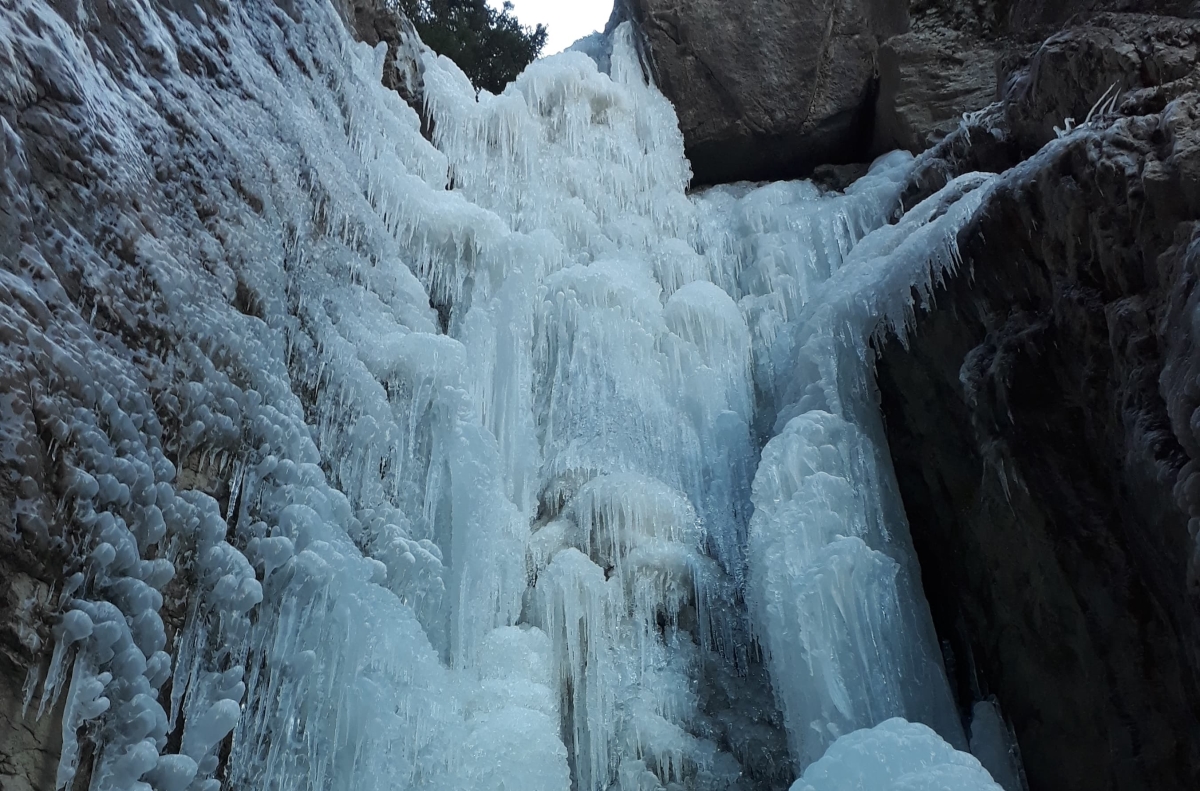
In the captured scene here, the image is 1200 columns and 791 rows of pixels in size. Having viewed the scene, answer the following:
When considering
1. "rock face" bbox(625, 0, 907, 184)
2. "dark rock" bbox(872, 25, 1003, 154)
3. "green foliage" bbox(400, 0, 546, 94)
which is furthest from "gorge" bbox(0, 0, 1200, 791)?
"green foliage" bbox(400, 0, 546, 94)

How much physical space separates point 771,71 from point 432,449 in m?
5.99

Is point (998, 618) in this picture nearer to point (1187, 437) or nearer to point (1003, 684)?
point (1003, 684)

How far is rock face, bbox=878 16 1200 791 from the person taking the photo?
3.40 meters

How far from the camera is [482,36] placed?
10.4 meters

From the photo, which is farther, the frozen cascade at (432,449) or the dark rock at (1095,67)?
the dark rock at (1095,67)

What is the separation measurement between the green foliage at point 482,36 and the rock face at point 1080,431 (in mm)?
6703

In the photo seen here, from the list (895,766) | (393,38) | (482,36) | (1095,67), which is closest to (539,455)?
(895,766)

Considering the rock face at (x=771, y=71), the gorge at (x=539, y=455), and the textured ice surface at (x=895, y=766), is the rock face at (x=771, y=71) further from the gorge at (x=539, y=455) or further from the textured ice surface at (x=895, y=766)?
the textured ice surface at (x=895, y=766)

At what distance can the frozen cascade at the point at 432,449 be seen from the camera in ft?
9.62

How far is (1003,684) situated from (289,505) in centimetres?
354

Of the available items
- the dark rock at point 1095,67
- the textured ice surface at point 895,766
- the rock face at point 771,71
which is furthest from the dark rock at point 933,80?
the textured ice surface at point 895,766

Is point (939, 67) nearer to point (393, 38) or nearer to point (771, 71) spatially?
point (771, 71)

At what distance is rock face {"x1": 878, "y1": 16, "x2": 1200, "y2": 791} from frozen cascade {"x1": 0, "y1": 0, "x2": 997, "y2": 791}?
33 cm

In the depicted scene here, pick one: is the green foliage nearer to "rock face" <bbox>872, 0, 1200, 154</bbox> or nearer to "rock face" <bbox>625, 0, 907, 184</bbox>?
"rock face" <bbox>625, 0, 907, 184</bbox>
